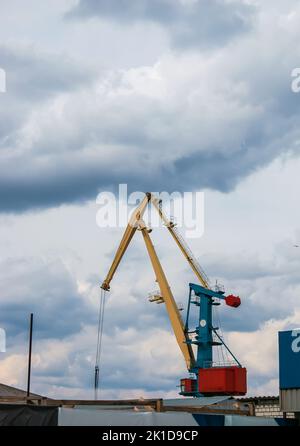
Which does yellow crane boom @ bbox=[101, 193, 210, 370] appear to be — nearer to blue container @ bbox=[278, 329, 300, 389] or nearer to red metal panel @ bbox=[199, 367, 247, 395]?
red metal panel @ bbox=[199, 367, 247, 395]

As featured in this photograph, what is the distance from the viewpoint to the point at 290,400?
39000mm

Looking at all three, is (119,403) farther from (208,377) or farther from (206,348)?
(206,348)

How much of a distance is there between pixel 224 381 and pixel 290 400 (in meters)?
37.9

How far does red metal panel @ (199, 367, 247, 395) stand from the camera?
75.9m

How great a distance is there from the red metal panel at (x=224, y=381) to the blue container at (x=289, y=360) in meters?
36.7

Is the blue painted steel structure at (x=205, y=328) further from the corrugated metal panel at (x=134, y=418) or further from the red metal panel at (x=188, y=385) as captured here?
the corrugated metal panel at (x=134, y=418)

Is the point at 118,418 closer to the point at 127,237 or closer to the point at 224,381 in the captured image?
the point at 224,381

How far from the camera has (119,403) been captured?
Answer: 81.7 ft

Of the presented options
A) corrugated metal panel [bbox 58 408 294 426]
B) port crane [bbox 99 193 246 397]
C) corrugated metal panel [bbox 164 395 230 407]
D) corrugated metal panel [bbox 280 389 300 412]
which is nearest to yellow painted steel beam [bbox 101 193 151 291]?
port crane [bbox 99 193 246 397]

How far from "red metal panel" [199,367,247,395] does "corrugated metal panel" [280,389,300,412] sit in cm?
3701

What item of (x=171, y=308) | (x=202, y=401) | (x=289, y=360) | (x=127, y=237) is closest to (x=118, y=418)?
(x=202, y=401)
